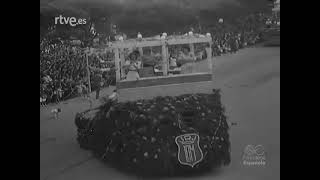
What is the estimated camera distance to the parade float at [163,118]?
100 inches

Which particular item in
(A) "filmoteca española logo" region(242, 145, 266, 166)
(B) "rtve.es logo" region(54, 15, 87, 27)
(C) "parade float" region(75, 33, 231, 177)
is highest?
(B) "rtve.es logo" region(54, 15, 87, 27)

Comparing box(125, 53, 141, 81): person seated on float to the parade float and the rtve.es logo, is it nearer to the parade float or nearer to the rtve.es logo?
the parade float

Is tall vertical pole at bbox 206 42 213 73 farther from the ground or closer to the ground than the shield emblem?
farther from the ground

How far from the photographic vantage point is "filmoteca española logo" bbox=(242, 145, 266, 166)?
101 inches

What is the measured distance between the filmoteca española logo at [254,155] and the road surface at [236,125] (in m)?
0.02

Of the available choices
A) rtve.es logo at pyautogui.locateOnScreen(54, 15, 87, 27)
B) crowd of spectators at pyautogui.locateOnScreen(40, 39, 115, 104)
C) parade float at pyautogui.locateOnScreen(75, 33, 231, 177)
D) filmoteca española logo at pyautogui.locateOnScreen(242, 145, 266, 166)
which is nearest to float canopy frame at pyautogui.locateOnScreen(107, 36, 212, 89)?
parade float at pyautogui.locateOnScreen(75, 33, 231, 177)

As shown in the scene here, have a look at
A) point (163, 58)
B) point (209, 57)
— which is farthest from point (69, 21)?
point (209, 57)

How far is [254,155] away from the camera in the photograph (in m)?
2.58

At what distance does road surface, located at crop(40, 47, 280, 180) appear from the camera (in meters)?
2.58

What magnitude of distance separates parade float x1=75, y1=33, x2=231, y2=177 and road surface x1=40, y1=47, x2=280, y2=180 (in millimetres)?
59

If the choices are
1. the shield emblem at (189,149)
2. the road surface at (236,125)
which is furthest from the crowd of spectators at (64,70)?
the shield emblem at (189,149)
